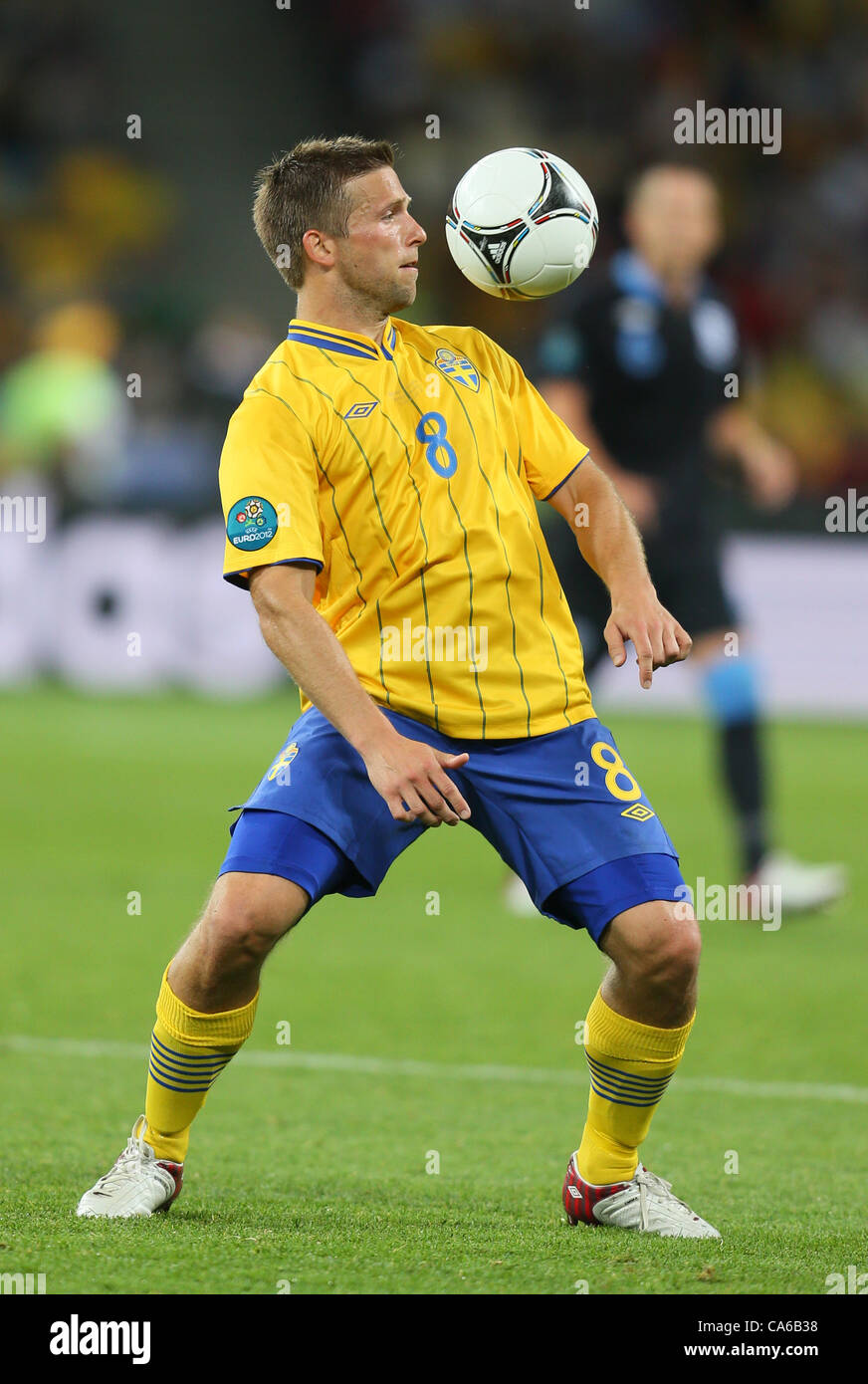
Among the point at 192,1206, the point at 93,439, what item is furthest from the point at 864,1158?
the point at 93,439

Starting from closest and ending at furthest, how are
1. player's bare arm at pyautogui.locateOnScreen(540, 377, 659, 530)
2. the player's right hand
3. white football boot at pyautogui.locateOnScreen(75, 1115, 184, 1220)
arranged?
the player's right hand < white football boot at pyautogui.locateOnScreen(75, 1115, 184, 1220) < player's bare arm at pyautogui.locateOnScreen(540, 377, 659, 530)

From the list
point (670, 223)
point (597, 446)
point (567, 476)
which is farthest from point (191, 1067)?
point (670, 223)

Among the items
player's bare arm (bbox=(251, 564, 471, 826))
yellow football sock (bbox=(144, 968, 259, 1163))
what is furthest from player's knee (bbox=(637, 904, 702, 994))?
yellow football sock (bbox=(144, 968, 259, 1163))

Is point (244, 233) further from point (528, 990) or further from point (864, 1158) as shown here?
point (864, 1158)

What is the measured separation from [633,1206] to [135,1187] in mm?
1016

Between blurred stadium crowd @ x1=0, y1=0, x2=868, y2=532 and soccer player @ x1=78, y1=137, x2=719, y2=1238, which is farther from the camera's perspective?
blurred stadium crowd @ x1=0, y1=0, x2=868, y2=532

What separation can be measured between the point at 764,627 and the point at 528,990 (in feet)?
23.3

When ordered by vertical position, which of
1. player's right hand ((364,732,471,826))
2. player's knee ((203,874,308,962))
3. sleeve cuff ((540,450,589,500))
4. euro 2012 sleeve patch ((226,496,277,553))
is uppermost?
sleeve cuff ((540,450,589,500))

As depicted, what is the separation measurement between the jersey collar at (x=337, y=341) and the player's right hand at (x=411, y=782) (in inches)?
34.6

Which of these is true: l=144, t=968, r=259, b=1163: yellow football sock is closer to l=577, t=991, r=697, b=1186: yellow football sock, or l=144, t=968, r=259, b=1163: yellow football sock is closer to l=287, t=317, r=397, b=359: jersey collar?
l=577, t=991, r=697, b=1186: yellow football sock

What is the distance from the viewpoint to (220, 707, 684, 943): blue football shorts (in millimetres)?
3549

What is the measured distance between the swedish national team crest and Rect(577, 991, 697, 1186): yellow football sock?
4.32 feet

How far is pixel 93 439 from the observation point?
15.2 meters

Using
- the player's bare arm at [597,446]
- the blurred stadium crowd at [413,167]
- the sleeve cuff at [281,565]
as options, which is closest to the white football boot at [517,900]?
the player's bare arm at [597,446]
